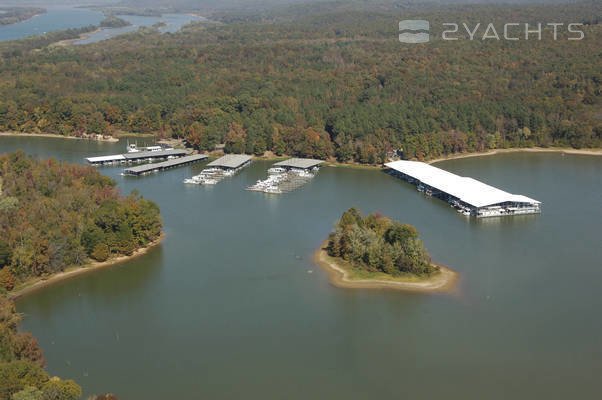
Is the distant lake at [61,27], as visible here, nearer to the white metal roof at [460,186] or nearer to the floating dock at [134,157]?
the floating dock at [134,157]

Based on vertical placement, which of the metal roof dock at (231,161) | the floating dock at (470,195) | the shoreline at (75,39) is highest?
the shoreline at (75,39)

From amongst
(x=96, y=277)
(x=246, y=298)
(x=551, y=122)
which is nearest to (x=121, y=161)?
(x=96, y=277)

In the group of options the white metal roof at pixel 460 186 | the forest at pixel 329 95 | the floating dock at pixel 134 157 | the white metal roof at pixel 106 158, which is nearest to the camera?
the white metal roof at pixel 460 186

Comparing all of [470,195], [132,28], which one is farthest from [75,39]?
[470,195]

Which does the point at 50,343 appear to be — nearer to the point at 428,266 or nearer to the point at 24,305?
the point at 24,305

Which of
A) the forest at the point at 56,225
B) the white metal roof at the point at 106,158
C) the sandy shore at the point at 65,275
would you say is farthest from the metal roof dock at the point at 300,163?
the sandy shore at the point at 65,275

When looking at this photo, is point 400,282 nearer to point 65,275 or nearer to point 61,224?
point 65,275
